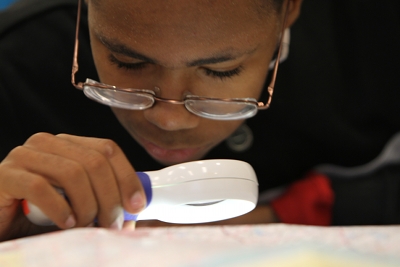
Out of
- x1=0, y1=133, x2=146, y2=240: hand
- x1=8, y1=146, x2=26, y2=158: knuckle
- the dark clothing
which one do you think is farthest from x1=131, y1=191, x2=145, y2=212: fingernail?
the dark clothing

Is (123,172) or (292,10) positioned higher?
(292,10)

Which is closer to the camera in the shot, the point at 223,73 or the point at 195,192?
the point at 195,192

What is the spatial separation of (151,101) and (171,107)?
3cm

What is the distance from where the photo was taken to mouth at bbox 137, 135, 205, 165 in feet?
2.12

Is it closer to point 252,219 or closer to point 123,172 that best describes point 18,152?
point 123,172

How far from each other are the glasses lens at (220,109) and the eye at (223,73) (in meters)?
0.03

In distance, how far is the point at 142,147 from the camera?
0.66 metres

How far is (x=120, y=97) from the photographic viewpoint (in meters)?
0.62

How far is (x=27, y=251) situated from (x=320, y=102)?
2.04 feet

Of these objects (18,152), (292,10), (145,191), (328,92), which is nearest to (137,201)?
(145,191)

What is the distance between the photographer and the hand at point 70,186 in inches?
19.0

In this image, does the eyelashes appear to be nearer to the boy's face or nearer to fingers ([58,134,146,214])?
the boy's face

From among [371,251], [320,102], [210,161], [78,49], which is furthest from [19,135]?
[320,102]

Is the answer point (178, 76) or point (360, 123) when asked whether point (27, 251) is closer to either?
point (178, 76)
